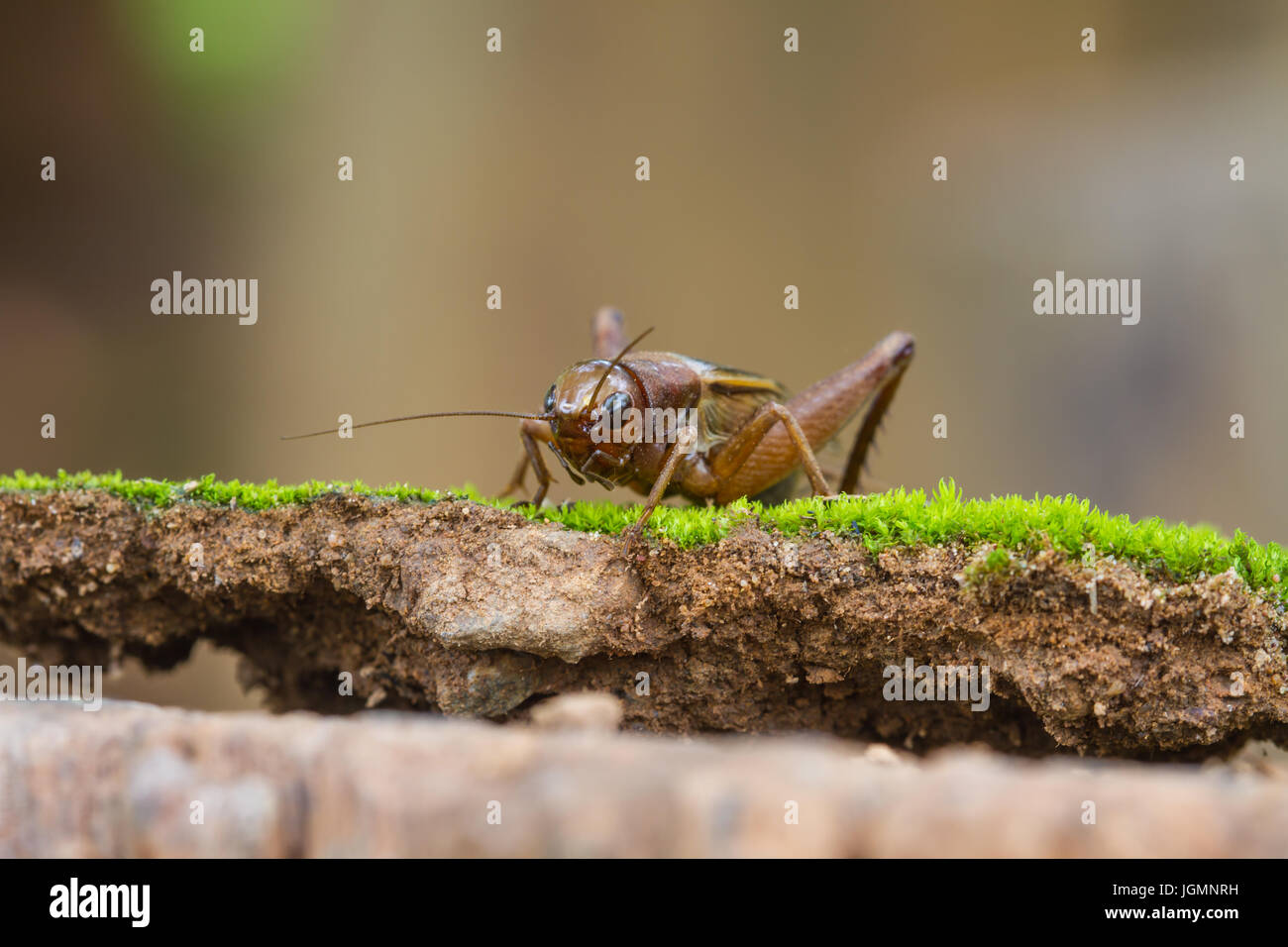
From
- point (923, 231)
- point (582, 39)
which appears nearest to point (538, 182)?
point (582, 39)

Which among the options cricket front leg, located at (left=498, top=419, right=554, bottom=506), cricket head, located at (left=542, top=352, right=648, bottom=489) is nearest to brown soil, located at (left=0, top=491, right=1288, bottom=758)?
cricket head, located at (left=542, top=352, right=648, bottom=489)

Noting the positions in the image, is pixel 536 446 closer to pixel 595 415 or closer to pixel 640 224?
pixel 595 415

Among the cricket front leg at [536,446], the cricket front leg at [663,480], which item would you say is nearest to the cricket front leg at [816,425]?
the cricket front leg at [663,480]

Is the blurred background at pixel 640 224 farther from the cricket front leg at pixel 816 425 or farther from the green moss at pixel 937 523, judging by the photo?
the green moss at pixel 937 523

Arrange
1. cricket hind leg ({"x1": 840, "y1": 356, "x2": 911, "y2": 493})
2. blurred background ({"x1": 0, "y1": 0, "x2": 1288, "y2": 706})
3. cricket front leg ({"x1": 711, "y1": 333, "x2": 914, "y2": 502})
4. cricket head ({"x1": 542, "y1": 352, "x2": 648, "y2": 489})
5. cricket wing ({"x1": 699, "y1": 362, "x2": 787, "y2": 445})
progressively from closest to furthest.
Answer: cricket head ({"x1": 542, "y1": 352, "x2": 648, "y2": 489}), cricket front leg ({"x1": 711, "y1": 333, "x2": 914, "y2": 502}), cricket wing ({"x1": 699, "y1": 362, "x2": 787, "y2": 445}), cricket hind leg ({"x1": 840, "y1": 356, "x2": 911, "y2": 493}), blurred background ({"x1": 0, "y1": 0, "x2": 1288, "y2": 706})

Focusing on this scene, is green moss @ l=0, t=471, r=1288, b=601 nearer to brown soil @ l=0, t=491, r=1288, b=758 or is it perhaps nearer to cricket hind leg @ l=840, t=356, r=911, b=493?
brown soil @ l=0, t=491, r=1288, b=758
